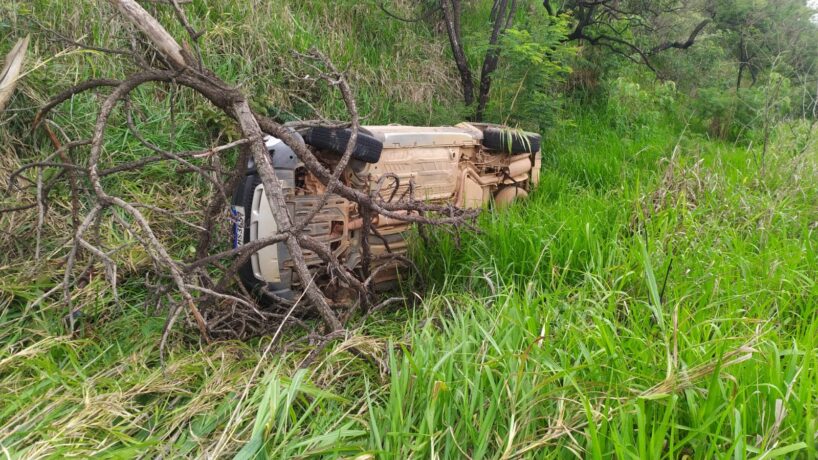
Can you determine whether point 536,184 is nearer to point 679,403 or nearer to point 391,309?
point 391,309

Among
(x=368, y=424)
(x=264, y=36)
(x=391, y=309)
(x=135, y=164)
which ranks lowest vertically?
(x=391, y=309)

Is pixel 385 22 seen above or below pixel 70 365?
above

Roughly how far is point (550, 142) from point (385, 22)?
7.49 feet

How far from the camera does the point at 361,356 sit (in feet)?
7.19

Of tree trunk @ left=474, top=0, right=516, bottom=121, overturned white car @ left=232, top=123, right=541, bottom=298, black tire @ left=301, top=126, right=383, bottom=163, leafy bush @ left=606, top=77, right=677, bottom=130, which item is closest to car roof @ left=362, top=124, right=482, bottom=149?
overturned white car @ left=232, top=123, right=541, bottom=298

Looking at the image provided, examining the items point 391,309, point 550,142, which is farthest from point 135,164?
point 550,142

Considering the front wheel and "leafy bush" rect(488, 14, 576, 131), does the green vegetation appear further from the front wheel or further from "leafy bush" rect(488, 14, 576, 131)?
the front wheel

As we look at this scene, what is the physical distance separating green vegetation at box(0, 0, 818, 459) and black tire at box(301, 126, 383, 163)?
697 mm

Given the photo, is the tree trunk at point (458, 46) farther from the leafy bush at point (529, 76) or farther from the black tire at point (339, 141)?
the black tire at point (339, 141)

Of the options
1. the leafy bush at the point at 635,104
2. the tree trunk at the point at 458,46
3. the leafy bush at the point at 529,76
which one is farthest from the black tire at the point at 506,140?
the leafy bush at the point at 635,104

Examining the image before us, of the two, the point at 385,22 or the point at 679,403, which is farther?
the point at 385,22

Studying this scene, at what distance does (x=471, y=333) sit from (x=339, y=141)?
1.23 meters

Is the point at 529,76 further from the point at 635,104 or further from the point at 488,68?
the point at 635,104

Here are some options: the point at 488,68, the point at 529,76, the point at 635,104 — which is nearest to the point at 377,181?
the point at 529,76
